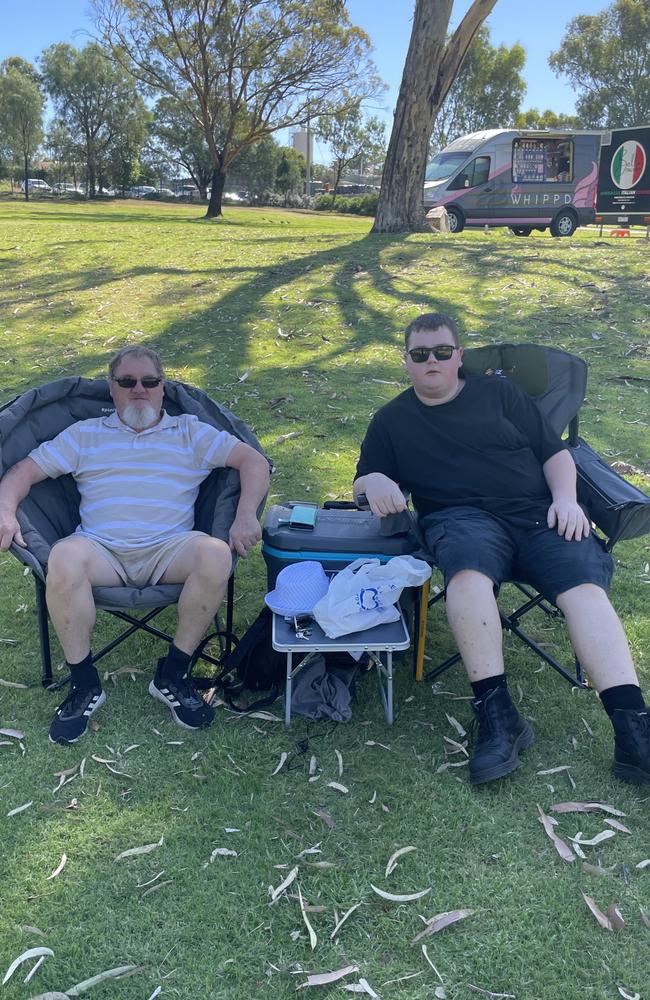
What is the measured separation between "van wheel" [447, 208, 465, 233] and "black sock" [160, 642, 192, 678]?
2024 cm

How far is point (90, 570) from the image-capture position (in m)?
3.08

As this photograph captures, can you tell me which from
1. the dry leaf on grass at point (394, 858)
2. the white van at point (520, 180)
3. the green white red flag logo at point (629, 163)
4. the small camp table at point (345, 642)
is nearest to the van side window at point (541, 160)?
the white van at point (520, 180)

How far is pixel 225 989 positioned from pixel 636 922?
117cm

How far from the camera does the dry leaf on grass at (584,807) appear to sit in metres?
2.60

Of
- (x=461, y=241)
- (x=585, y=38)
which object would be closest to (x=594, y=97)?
(x=585, y=38)

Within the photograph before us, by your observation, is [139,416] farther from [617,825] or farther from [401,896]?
[617,825]

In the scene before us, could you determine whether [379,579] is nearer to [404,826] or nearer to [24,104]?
[404,826]

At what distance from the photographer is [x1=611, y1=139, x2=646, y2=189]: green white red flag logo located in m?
20.6

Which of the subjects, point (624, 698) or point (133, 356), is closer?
point (624, 698)

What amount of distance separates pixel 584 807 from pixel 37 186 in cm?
6604

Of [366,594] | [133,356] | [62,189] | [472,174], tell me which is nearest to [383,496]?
[366,594]

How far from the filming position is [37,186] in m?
59.1

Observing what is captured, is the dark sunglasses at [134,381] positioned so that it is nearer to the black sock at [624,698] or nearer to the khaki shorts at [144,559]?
the khaki shorts at [144,559]

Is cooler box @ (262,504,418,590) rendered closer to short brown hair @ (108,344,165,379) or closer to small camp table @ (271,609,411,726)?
small camp table @ (271,609,411,726)
